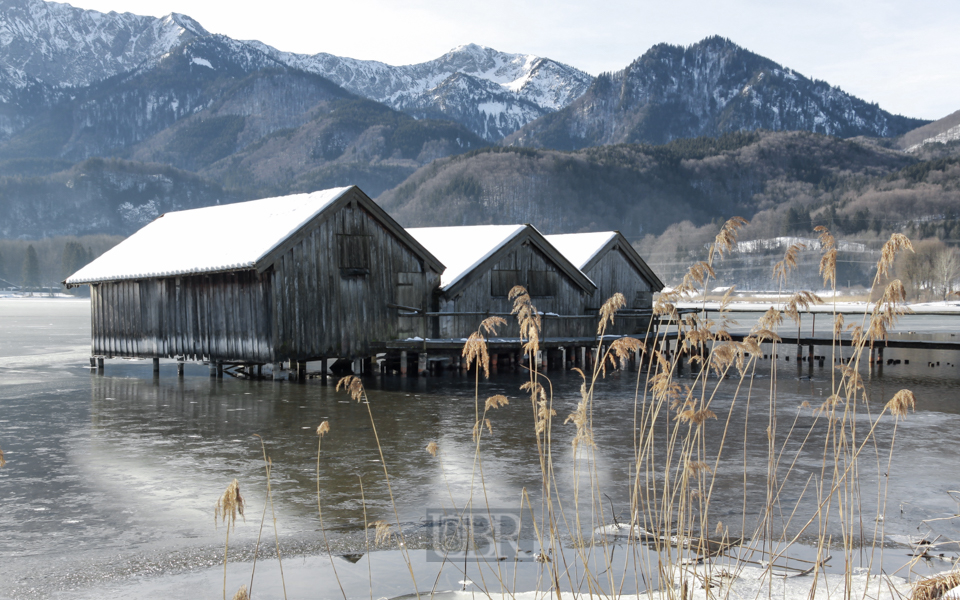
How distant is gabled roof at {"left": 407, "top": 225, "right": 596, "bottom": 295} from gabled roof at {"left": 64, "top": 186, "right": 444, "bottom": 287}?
2.90ft

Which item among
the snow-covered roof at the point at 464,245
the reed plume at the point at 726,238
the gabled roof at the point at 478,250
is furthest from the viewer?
the snow-covered roof at the point at 464,245

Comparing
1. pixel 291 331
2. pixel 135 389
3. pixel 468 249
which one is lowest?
pixel 135 389

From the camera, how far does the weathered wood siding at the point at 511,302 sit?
2752cm

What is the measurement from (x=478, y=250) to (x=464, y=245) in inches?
52.0

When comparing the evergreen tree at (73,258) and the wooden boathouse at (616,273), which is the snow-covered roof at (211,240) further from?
the evergreen tree at (73,258)

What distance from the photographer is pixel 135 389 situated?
77.5 ft

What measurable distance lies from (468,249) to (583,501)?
1985 cm

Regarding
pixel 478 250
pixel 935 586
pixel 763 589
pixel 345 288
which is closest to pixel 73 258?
pixel 478 250

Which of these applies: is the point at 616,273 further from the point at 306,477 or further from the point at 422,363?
the point at 306,477

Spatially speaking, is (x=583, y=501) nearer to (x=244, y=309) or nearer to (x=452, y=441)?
(x=452, y=441)

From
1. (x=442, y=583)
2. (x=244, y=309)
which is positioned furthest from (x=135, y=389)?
(x=442, y=583)

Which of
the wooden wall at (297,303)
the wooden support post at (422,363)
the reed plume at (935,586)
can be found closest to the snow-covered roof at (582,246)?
the wooden wall at (297,303)

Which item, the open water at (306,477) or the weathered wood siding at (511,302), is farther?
the weathered wood siding at (511,302)

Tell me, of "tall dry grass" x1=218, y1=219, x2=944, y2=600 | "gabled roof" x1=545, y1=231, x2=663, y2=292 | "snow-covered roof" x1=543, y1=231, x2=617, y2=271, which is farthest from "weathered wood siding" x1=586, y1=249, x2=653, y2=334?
"tall dry grass" x1=218, y1=219, x2=944, y2=600
